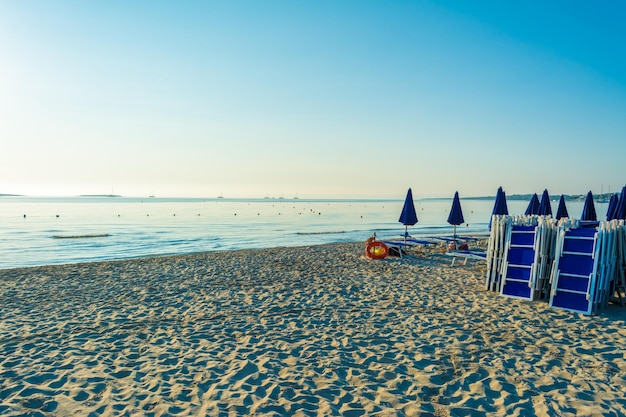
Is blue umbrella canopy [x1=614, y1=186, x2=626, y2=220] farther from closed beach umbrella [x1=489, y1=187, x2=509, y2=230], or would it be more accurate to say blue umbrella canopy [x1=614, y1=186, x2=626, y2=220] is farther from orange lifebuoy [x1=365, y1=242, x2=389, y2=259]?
orange lifebuoy [x1=365, y1=242, x2=389, y2=259]

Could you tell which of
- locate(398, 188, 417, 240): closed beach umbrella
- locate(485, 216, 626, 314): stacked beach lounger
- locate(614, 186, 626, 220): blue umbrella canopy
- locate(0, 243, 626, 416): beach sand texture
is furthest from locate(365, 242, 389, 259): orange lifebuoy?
locate(614, 186, 626, 220): blue umbrella canopy

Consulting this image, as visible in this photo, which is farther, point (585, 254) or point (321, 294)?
point (321, 294)

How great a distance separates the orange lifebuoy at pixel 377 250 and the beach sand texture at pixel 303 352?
4815 mm

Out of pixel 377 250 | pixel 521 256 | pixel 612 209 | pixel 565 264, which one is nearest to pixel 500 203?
pixel 612 209

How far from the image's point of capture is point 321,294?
911cm

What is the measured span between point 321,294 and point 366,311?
1.70 m

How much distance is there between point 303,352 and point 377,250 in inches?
383

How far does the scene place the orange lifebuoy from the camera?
14734mm

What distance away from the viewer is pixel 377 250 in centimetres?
1491

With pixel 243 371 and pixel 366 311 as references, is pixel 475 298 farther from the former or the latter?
pixel 243 371

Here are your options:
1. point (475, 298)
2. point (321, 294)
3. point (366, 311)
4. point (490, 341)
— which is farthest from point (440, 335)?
point (321, 294)

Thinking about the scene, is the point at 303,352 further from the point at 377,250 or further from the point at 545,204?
the point at 545,204

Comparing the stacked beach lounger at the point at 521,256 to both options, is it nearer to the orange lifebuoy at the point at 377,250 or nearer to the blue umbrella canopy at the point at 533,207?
the orange lifebuoy at the point at 377,250

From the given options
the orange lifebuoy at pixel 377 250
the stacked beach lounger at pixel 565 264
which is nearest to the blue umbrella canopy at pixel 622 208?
the stacked beach lounger at pixel 565 264
